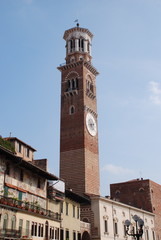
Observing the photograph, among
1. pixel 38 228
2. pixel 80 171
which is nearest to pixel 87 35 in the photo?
pixel 80 171

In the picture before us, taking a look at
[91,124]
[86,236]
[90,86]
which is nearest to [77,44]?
[90,86]

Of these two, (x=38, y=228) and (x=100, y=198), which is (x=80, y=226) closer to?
(x=100, y=198)

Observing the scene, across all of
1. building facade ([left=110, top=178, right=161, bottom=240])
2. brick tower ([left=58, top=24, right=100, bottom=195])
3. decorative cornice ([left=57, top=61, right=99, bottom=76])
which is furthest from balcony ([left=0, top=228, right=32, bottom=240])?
building facade ([left=110, top=178, right=161, bottom=240])

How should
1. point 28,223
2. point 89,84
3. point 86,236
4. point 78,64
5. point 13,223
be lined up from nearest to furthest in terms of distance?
1. point 13,223
2. point 28,223
3. point 86,236
4. point 78,64
5. point 89,84

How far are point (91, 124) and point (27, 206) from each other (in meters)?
26.6

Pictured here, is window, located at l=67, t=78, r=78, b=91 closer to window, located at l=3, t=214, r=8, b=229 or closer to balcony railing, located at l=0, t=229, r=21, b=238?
balcony railing, located at l=0, t=229, r=21, b=238

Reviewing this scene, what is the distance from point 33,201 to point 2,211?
18.0 ft

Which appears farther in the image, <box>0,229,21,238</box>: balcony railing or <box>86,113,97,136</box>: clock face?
<box>86,113,97,136</box>: clock face

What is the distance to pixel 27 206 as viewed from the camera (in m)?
26.2

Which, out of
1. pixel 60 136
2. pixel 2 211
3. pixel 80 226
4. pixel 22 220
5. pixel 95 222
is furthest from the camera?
pixel 60 136

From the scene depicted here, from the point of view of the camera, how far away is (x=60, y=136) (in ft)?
165

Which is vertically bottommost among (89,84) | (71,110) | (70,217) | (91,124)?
(70,217)

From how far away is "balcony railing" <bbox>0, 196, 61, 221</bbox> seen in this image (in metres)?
23.5

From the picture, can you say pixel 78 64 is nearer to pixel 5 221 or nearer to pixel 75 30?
pixel 75 30
